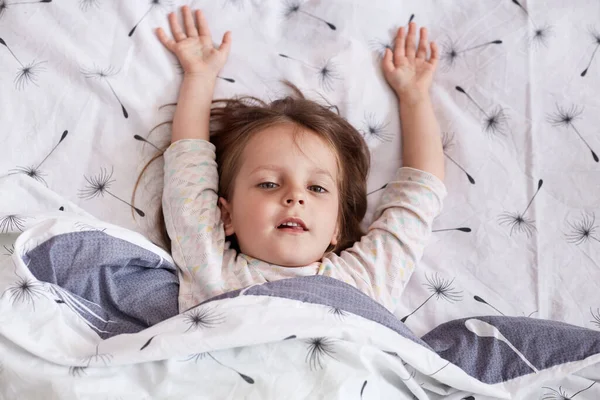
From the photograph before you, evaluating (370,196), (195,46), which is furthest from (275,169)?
(195,46)

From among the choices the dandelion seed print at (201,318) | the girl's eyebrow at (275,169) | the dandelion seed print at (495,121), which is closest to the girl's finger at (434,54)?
the dandelion seed print at (495,121)

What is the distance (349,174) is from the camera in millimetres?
1281

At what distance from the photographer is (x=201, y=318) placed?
0.93 meters

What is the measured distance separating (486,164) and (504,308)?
11.6 inches

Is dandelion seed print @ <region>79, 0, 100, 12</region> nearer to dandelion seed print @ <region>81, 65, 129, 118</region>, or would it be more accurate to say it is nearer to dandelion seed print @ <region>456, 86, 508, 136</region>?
dandelion seed print @ <region>81, 65, 129, 118</region>

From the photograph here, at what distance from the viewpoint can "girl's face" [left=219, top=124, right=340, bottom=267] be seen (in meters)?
1.12

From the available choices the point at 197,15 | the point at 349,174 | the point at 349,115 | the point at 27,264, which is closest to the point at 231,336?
the point at 27,264

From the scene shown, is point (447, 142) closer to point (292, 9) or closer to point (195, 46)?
point (292, 9)

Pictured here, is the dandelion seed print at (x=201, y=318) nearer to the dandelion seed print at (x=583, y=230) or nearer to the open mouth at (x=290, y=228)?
the open mouth at (x=290, y=228)

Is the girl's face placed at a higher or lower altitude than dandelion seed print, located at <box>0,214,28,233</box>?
higher

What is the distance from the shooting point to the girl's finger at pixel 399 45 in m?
1.37

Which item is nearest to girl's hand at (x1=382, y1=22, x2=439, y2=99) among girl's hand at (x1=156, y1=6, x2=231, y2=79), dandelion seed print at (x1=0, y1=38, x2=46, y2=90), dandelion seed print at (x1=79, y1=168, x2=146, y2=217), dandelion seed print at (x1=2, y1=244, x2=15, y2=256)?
girl's hand at (x1=156, y1=6, x2=231, y2=79)

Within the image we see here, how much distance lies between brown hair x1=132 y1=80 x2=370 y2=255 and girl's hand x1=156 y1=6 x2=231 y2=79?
0.08 metres

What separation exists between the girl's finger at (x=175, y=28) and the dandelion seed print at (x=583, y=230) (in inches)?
33.6
